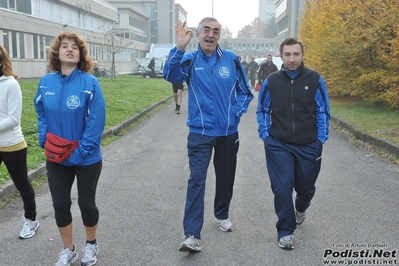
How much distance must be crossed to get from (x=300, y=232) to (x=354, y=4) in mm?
11535

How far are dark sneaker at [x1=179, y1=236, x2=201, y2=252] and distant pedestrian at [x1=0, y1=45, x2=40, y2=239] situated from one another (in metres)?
1.61

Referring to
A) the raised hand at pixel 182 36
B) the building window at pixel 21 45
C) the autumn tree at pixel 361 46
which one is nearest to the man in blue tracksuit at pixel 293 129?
the raised hand at pixel 182 36

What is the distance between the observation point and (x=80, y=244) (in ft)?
14.1

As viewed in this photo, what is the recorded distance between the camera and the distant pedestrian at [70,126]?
3611mm

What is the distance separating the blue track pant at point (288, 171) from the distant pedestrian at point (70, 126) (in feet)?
5.63

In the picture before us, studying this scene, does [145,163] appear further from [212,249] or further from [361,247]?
[361,247]

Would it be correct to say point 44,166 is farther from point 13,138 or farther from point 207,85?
point 207,85

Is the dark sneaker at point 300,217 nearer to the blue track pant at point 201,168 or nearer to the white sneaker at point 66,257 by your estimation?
the blue track pant at point 201,168

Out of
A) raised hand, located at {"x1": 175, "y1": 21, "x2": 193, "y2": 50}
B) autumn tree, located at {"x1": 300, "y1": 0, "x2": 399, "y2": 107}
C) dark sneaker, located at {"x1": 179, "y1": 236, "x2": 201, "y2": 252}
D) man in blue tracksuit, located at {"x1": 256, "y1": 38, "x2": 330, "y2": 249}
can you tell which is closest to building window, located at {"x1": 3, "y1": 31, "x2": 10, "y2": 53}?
autumn tree, located at {"x1": 300, "y1": 0, "x2": 399, "y2": 107}

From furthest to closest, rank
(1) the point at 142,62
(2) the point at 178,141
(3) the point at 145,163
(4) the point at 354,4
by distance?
(1) the point at 142,62 → (4) the point at 354,4 → (2) the point at 178,141 → (3) the point at 145,163

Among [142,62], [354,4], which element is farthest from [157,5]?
[354,4]

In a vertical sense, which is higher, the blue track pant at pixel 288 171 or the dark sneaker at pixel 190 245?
the blue track pant at pixel 288 171

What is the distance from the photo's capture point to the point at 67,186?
3.75 meters

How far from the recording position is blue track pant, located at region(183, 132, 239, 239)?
13.9ft
